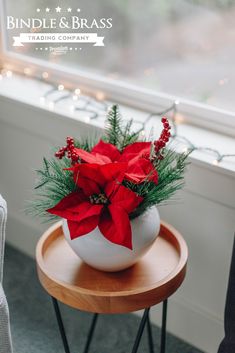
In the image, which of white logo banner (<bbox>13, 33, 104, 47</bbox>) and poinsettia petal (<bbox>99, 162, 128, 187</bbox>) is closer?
poinsettia petal (<bbox>99, 162, 128, 187</bbox>)

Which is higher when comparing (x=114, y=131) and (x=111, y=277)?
(x=114, y=131)

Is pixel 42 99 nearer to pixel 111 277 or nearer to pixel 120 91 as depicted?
pixel 120 91

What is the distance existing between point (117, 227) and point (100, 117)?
651mm

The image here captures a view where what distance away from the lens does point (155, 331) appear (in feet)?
5.88

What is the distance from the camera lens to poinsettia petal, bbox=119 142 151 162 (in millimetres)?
1283

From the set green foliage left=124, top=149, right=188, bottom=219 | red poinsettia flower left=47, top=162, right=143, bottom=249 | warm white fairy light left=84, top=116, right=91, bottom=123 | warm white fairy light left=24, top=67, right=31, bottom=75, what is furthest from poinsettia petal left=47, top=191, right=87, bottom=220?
warm white fairy light left=24, top=67, right=31, bottom=75

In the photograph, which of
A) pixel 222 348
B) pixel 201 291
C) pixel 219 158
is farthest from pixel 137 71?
pixel 222 348

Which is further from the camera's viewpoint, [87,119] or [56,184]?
[87,119]

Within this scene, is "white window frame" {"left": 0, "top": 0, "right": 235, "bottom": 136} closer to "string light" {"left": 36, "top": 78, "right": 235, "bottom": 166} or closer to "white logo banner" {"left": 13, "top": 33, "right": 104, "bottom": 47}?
"string light" {"left": 36, "top": 78, "right": 235, "bottom": 166}

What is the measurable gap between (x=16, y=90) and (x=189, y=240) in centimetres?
82

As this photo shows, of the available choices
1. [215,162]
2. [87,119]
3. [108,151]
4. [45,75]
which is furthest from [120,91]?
[108,151]

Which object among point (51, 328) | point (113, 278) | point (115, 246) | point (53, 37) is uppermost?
point (53, 37)

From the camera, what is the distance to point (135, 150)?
131 centimetres

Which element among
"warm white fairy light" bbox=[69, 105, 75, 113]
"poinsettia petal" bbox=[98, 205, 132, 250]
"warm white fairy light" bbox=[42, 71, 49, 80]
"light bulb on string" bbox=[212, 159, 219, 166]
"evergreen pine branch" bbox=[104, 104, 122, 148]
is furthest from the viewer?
"warm white fairy light" bbox=[42, 71, 49, 80]
